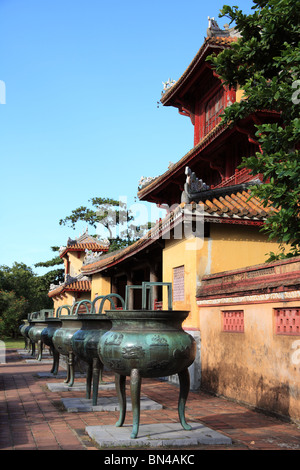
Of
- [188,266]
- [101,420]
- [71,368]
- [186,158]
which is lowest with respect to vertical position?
[101,420]

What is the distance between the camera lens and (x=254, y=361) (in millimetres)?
7645

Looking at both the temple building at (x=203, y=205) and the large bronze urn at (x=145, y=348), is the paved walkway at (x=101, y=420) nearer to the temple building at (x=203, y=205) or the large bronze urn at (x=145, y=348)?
the large bronze urn at (x=145, y=348)

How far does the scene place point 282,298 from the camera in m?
6.86

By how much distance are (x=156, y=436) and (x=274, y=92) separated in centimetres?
450

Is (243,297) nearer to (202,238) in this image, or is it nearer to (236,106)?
(202,238)

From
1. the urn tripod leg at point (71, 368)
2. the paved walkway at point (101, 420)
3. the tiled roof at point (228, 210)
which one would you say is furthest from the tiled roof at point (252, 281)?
the urn tripod leg at point (71, 368)

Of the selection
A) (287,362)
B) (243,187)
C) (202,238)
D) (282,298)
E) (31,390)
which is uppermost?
(243,187)

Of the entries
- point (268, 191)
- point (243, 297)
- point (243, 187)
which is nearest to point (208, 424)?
point (243, 297)

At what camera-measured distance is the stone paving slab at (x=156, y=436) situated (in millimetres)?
5069

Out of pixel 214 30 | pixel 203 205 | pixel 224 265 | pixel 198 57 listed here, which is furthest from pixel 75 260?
→ pixel 203 205

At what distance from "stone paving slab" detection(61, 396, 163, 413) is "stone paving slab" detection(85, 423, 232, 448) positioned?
1.50m

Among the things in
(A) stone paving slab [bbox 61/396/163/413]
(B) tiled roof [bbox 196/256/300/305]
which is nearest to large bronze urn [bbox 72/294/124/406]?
(A) stone paving slab [bbox 61/396/163/413]

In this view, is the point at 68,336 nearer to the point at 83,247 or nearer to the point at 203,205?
the point at 203,205
